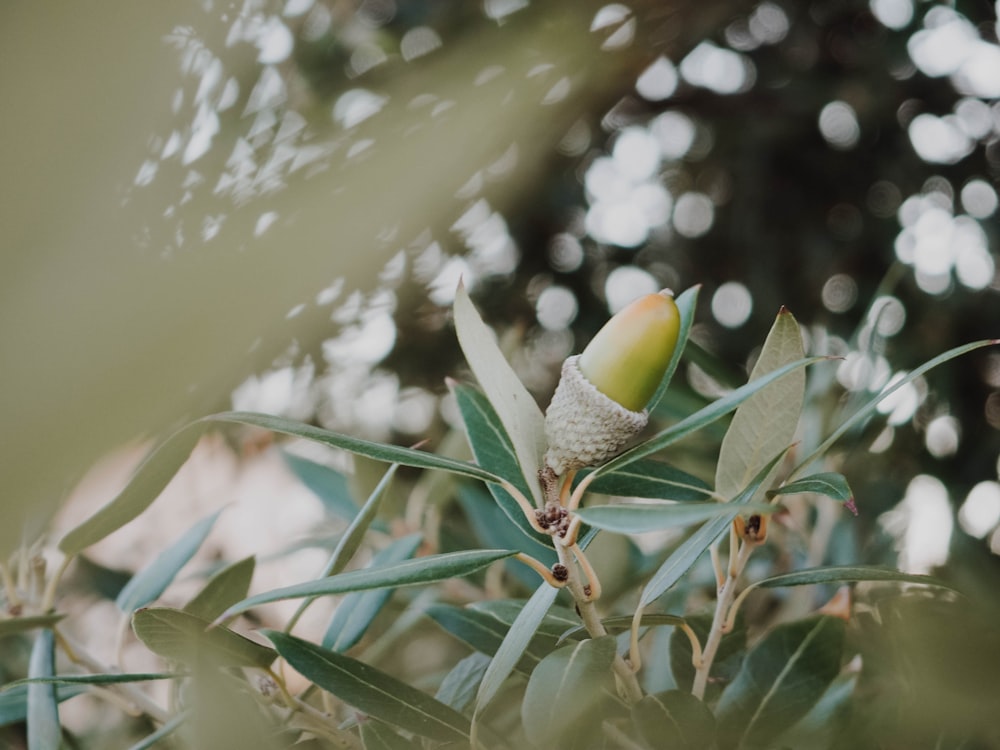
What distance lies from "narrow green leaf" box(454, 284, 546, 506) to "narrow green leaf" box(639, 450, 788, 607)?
0.07m

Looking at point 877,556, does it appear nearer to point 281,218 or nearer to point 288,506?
point 281,218

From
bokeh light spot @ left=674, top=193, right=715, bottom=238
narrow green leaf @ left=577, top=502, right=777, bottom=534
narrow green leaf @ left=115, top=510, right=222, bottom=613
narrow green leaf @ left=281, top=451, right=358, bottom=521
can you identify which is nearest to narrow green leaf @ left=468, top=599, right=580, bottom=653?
narrow green leaf @ left=577, top=502, right=777, bottom=534

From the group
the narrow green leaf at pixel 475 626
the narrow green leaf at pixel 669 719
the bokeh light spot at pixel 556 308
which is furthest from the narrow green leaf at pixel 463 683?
the bokeh light spot at pixel 556 308

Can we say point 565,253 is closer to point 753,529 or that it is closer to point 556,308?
point 556,308

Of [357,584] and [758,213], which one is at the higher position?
[357,584]

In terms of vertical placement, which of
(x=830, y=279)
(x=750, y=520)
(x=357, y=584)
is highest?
(x=357, y=584)

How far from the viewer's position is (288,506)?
158 cm

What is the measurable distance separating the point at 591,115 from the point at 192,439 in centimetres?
92

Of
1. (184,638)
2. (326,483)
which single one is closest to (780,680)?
(184,638)

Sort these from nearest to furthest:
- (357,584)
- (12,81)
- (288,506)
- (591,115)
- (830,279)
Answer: (12,81)
(357,584)
(591,115)
(830,279)
(288,506)

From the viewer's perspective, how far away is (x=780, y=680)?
422mm

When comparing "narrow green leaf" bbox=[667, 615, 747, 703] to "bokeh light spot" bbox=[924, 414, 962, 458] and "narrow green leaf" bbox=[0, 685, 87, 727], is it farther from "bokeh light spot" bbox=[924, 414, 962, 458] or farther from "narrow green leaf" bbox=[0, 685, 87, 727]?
"bokeh light spot" bbox=[924, 414, 962, 458]

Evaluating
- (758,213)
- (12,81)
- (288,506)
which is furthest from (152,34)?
(288,506)

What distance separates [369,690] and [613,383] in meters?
0.18
